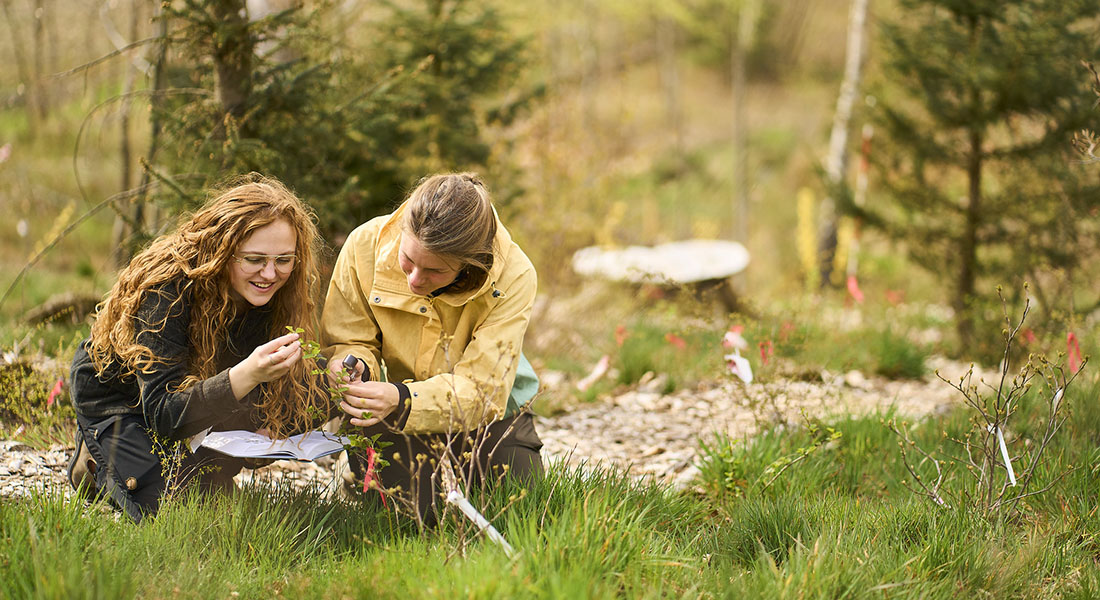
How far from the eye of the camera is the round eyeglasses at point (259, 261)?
279 centimetres

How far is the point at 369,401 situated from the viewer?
8.43ft

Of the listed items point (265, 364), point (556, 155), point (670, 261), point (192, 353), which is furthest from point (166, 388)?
point (670, 261)

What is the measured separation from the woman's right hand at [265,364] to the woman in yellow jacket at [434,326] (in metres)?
0.21

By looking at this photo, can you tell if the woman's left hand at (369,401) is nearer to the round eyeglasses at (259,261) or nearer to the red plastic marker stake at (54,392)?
the round eyeglasses at (259,261)

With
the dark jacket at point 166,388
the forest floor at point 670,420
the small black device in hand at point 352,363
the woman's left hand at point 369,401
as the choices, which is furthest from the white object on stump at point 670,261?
the dark jacket at point 166,388

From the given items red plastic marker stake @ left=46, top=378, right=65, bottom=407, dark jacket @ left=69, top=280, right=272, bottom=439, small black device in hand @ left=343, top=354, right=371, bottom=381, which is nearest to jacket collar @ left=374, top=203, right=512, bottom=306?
small black device in hand @ left=343, top=354, right=371, bottom=381

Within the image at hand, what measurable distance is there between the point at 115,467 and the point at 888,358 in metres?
4.50

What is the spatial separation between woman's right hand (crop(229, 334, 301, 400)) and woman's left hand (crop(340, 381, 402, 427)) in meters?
0.21

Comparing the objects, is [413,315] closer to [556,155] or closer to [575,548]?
[575,548]

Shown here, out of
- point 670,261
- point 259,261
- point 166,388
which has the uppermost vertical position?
point 259,261

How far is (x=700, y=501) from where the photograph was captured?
10.4 ft

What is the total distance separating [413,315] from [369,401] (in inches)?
21.4

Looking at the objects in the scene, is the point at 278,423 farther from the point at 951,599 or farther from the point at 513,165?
the point at 513,165

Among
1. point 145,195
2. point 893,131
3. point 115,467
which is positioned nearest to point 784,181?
point 893,131
